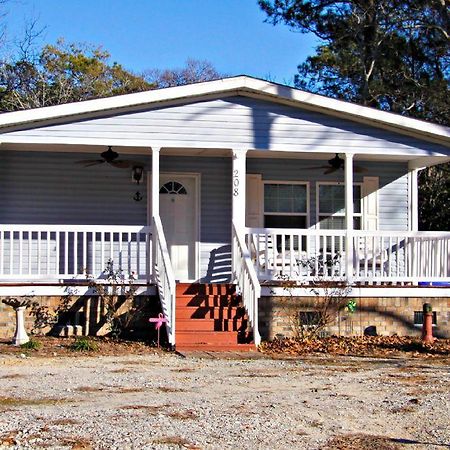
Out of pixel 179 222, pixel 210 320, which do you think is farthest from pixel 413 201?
pixel 210 320

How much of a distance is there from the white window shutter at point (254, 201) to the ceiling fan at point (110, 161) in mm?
2450

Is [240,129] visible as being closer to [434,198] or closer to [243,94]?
[243,94]

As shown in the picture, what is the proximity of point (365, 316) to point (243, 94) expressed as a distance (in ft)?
14.6

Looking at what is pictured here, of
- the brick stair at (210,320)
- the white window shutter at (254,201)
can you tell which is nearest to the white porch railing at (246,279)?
the brick stair at (210,320)

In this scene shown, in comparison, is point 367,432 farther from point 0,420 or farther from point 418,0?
point 418,0

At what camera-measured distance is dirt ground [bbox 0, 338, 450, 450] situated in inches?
254

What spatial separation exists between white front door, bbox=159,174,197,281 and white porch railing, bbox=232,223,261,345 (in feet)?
5.57

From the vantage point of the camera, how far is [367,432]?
6828mm

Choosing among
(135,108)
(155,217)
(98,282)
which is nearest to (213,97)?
(135,108)

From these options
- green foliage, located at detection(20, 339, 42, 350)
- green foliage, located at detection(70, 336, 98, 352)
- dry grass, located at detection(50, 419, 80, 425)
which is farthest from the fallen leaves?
dry grass, located at detection(50, 419, 80, 425)

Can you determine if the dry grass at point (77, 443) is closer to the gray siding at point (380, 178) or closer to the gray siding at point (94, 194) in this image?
the gray siding at point (94, 194)

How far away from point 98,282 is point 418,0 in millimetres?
17779

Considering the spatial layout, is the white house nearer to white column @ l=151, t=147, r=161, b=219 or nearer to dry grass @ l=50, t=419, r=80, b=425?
white column @ l=151, t=147, r=161, b=219

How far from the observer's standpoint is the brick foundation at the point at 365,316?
13.9 metres
